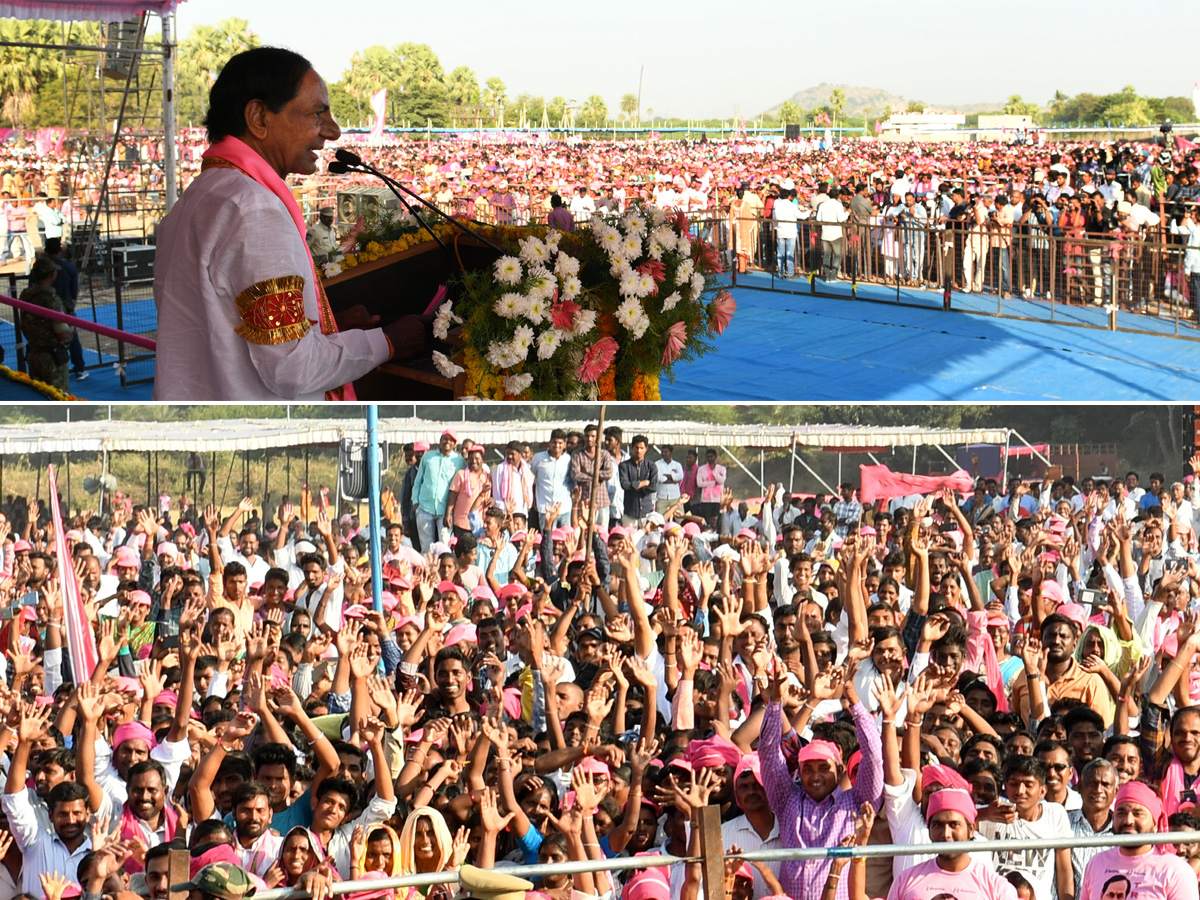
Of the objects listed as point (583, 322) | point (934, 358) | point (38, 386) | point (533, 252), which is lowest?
point (934, 358)

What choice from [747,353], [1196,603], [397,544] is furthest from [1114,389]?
[397,544]

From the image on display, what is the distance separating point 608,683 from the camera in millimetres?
4348

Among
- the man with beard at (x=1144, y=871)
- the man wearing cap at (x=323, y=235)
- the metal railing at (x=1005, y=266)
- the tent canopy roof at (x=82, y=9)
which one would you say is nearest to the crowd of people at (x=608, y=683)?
the man with beard at (x=1144, y=871)

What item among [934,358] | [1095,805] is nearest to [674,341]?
[1095,805]

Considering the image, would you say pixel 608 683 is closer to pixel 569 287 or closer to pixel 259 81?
pixel 569 287

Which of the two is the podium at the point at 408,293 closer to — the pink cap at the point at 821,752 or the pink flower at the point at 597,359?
the pink flower at the point at 597,359

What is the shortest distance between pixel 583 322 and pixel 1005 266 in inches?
471

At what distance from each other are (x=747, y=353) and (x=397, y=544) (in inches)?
336

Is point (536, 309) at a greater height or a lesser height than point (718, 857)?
greater

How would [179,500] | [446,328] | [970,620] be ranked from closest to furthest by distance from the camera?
[446,328] < [179,500] < [970,620]

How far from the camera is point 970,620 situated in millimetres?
4625

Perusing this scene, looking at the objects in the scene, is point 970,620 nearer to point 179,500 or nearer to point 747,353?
point 179,500

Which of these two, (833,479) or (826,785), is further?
(833,479)

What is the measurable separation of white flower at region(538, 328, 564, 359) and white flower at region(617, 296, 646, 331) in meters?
0.28
